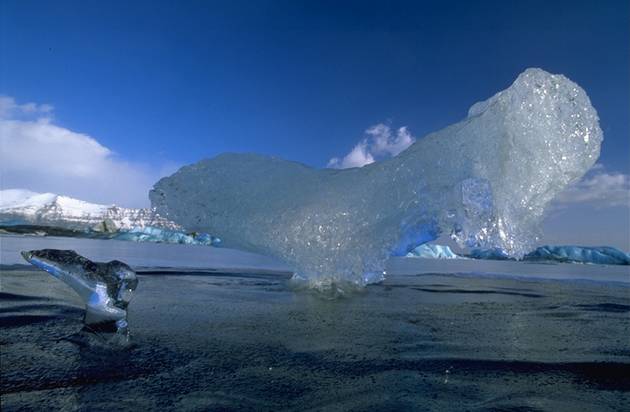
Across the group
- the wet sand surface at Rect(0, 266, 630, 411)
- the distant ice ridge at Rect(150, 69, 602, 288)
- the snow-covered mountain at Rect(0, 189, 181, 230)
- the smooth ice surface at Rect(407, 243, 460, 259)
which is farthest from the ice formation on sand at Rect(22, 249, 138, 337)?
the snow-covered mountain at Rect(0, 189, 181, 230)

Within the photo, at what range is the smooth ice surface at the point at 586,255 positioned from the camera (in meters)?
47.3

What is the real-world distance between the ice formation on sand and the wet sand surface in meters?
0.12

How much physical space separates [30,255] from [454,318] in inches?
120

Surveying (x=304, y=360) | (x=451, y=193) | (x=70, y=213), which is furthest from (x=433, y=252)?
(x=70, y=213)

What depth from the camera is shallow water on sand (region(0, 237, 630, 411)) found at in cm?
141

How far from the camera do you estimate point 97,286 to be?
2189 mm

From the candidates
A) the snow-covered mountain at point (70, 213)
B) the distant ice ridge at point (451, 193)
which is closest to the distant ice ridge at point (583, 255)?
the distant ice ridge at point (451, 193)

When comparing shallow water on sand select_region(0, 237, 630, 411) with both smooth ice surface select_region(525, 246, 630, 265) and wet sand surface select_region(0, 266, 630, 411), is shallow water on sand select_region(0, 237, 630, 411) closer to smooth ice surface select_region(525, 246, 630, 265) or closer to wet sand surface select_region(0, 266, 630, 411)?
wet sand surface select_region(0, 266, 630, 411)

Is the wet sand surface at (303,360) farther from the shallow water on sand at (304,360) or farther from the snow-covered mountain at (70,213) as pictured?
the snow-covered mountain at (70,213)

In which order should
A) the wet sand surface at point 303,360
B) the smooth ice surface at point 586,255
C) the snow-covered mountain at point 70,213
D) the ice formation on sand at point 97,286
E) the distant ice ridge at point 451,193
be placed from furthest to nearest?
the snow-covered mountain at point 70,213
the smooth ice surface at point 586,255
the distant ice ridge at point 451,193
the ice formation on sand at point 97,286
the wet sand surface at point 303,360

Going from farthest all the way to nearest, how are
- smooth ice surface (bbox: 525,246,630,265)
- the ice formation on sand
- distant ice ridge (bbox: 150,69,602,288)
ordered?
smooth ice surface (bbox: 525,246,630,265) → distant ice ridge (bbox: 150,69,602,288) → the ice formation on sand

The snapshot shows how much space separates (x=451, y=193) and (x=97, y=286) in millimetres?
3687

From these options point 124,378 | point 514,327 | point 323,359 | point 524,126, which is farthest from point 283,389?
point 524,126

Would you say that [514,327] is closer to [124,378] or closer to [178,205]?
[124,378]
